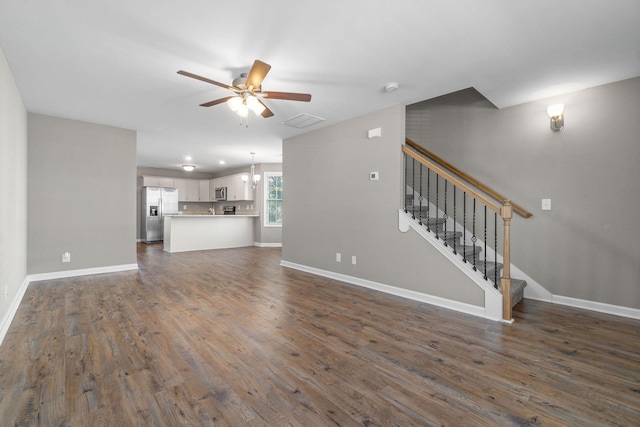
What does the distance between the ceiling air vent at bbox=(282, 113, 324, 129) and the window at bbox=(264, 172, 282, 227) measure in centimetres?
388

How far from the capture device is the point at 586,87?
3.19 m

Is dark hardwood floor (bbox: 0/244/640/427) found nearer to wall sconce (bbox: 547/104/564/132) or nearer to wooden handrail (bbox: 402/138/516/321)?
wooden handrail (bbox: 402/138/516/321)

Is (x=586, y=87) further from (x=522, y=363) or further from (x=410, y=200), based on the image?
(x=522, y=363)

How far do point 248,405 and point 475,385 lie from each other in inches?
53.5

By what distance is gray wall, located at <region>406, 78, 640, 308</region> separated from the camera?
3.01 meters

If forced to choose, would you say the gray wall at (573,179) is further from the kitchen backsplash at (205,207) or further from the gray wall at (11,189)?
the kitchen backsplash at (205,207)

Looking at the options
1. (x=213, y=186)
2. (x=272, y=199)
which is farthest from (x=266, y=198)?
(x=213, y=186)

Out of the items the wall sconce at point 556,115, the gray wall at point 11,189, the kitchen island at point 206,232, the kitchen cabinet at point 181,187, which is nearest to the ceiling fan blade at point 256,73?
the gray wall at point 11,189

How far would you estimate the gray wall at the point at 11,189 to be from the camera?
8.36 feet

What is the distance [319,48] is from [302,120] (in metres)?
1.93

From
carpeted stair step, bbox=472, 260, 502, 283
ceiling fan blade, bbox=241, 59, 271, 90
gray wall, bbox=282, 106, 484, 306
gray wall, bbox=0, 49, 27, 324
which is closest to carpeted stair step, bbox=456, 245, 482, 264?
carpeted stair step, bbox=472, 260, 502, 283

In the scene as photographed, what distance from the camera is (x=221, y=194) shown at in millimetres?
9742

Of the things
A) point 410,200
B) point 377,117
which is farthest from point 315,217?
point 377,117

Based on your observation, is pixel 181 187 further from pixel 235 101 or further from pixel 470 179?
pixel 470 179
